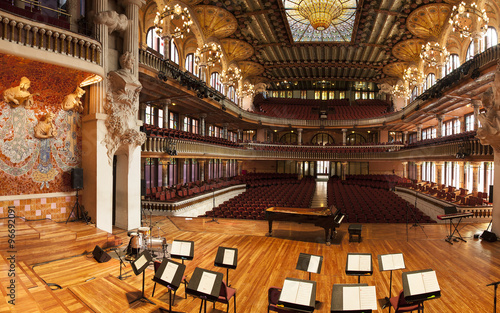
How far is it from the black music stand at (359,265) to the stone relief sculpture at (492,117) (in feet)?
20.7

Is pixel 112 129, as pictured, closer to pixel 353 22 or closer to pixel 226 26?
pixel 226 26

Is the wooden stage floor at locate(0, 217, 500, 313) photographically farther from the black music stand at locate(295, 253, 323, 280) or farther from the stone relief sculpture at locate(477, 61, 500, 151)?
the stone relief sculpture at locate(477, 61, 500, 151)

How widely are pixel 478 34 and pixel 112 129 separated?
15372 mm

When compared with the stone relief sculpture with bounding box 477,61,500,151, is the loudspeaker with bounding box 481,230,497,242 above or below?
below

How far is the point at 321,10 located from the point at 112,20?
1001cm

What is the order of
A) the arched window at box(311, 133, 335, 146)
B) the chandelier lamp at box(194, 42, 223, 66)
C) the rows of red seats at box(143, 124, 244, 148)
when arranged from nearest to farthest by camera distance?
the rows of red seats at box(143, 124, 244, 148), the chandelier lamp at box(194, 42, 223, 66), the arched window at box(311, 133, 335, 146)

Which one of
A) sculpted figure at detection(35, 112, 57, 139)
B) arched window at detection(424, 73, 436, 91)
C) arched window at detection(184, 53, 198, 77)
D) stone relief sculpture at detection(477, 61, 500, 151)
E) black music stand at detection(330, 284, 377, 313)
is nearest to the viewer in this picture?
black music stand at detection(330, 284, 377, 313)

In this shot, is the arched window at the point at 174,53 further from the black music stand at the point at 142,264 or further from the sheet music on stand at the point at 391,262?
the sheet music on stand at the point at 391,262

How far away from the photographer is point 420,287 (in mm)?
3256

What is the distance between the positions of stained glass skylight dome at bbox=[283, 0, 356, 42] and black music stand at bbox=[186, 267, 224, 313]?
13.5 m

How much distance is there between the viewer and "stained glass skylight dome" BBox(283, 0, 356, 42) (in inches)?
532

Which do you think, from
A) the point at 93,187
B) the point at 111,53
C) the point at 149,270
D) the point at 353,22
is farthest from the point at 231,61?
the point at 149,270

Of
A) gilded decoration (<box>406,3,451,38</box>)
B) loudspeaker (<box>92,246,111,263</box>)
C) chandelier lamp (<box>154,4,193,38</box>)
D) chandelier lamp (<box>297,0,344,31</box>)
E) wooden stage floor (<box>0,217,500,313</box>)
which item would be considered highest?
gilded decoration (<box>406,3,451,38</box>)

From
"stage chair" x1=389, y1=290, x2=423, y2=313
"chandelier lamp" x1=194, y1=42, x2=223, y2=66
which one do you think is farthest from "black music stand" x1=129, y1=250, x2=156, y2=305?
"chandelier lamp" x1=194, y1=42, x2=223, y2=66
